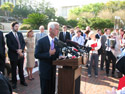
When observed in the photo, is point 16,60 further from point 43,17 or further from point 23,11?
point 23,11

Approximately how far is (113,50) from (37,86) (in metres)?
3.56

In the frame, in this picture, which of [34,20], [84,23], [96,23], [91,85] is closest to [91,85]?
[91,85]

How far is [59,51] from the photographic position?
3451 mm

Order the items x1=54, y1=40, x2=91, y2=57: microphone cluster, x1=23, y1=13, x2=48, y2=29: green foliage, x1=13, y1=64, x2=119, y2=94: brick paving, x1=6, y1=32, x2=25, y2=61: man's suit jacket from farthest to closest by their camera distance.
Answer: x1=23, y1=13, x2=48, y2=29: green foliage, x1=13, y1=64, x2=119, y2=94: brick paving, x1=6, y1=32, x2=25, y2=61: man's suit jacket, x1=54, y1=40, x2=91, y2=57: microphone cluster

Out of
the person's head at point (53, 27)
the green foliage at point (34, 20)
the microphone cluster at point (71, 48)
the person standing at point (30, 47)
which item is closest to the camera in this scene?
the microphone cluster at point (71, 48)

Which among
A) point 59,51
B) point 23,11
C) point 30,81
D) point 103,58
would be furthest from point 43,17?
point 23,11

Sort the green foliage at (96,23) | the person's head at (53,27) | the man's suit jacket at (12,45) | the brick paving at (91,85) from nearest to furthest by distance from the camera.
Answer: the person's head at (53,27) → the man's suit jacket at (12,45) → the brick paving at (91,85) → the green foliage at (96,23)

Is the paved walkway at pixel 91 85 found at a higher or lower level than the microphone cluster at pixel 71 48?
lower

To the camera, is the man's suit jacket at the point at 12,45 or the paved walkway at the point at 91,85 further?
the paved walkway at the point at 91,85

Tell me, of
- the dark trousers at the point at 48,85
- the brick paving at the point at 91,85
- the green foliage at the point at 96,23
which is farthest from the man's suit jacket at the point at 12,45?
the green foliage at the point at 96,23

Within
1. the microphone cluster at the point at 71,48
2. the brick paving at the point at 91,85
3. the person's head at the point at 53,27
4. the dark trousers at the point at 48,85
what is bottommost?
the brick paving at the point at 91,85

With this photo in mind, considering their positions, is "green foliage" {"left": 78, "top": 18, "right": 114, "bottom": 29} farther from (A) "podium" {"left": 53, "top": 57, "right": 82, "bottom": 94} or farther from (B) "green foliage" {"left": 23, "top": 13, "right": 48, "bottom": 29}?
(A) "podium" {"left": 53, "top": 57, "right": 82, "bottom": 94}

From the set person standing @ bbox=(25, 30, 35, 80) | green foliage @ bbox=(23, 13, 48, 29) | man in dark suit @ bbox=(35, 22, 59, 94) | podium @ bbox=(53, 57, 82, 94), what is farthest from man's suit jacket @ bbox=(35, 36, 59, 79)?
green foliage @ bbox=(23, 13, 48, 29)

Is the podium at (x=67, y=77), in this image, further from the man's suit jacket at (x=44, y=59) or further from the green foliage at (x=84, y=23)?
the green foliage at (x=84, y=23)
